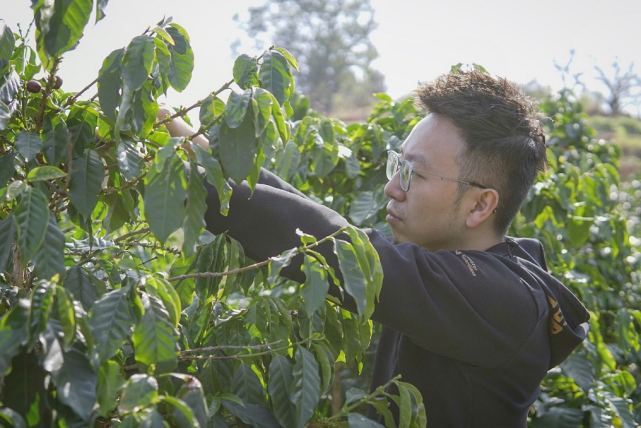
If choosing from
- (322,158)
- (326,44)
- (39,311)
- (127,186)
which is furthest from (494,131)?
(326,44)

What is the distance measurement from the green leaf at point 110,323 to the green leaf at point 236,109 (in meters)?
0.32

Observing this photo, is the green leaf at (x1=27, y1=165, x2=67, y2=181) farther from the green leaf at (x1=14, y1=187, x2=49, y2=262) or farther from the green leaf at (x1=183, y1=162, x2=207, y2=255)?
the green leaf at (x1=183, y1=162, x2=207, y2=255)

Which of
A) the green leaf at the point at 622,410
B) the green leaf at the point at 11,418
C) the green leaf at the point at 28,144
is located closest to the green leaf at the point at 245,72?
the green leaf at the point at 28,144

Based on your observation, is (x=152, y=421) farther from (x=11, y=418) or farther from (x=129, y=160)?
(x=129, y=160)

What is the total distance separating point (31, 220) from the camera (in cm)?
100

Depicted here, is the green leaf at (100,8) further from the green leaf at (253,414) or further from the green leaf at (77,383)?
the green leaf at (253,414)

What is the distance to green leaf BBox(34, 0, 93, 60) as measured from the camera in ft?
3.27

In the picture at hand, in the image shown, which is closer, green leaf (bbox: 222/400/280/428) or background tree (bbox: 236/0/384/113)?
green leaf (bbox: 222/400/280/428)

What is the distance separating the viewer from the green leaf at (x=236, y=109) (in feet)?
3.63

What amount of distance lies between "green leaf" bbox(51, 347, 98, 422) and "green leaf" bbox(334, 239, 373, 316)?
427 millimetres

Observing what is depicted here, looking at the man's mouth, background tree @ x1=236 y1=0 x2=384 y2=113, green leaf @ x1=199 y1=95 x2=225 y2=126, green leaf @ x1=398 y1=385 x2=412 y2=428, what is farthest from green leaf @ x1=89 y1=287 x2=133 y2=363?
background tree @ x1=236 y1=0 x2=384 y2=113

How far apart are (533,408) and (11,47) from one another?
2.23m

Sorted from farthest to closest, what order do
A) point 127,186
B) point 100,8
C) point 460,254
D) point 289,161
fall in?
point 289,161 < point 460,254 < point 127,186 < point 100,8

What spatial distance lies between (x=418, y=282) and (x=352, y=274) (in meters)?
0.38
